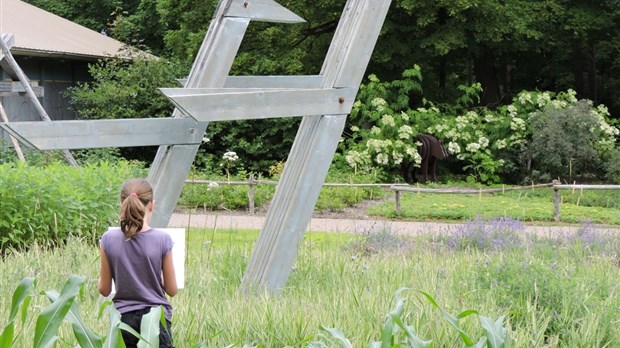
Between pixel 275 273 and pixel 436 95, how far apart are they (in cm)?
2050

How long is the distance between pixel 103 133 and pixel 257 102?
101 cm

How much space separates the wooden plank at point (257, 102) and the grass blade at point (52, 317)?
2.53 m

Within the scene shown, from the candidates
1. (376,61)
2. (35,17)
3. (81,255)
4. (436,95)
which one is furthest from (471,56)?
(81,255)

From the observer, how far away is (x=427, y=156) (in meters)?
22.8

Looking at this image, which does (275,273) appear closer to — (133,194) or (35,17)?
(133,194)

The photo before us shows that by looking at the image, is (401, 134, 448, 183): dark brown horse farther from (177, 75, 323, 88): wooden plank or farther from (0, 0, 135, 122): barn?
(177, 75, 323, 88): wooden plank

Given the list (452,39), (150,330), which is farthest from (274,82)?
(452,39)

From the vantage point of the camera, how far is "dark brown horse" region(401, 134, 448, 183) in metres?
22.6

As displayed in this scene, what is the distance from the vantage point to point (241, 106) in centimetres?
634

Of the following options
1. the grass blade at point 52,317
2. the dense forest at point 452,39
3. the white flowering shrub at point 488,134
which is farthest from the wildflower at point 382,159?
the grass blade at point 52,317

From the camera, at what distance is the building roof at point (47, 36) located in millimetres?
23859

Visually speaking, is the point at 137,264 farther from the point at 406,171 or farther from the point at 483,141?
the point at 483,141

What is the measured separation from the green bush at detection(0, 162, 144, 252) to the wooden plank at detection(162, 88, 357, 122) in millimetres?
3710

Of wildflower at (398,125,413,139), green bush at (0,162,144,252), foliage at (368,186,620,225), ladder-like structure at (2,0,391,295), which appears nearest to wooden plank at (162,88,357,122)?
ladder-like structure at (2,0,391,295)
